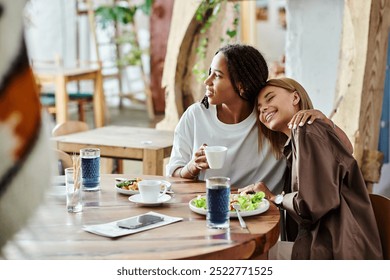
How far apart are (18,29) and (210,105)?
5.90ft

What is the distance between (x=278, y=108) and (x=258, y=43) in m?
6.65

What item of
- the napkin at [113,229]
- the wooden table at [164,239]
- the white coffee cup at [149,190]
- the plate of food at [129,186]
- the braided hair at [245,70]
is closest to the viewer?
the wooden table at [164,239]

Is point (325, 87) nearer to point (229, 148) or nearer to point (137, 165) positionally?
point (229, 148)

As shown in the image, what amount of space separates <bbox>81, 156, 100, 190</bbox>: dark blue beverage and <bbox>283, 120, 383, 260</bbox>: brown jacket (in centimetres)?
65

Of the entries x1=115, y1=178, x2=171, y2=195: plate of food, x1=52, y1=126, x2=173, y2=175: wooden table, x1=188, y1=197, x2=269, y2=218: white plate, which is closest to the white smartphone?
x1=188, y1=197, x2=269, y2=218: white plate

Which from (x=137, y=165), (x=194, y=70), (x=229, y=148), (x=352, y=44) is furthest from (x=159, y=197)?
(x=137, y=165)

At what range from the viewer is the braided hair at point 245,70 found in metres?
2.33

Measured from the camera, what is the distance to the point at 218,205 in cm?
168

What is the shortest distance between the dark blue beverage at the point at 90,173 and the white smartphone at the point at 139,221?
39 centimetres

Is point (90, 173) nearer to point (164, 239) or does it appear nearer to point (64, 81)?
point (164, 239)

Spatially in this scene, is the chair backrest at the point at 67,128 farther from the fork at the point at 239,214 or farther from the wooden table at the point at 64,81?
the fork at the point at 239,214

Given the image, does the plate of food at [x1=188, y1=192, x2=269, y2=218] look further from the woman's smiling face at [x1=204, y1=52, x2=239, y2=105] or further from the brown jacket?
the woman's smiling face at [x1=204, y1=52, x2=239, y2=105]

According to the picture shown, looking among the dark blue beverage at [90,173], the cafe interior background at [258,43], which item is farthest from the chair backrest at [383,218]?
the cafe interior background at [258,43]
